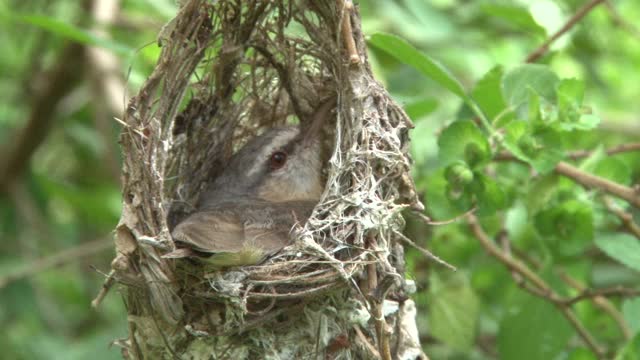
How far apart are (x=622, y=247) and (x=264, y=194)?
162cm

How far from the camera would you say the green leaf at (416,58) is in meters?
3.61

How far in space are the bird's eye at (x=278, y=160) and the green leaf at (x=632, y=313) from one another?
1576 millimetres

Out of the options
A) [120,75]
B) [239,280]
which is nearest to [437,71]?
[239,280]

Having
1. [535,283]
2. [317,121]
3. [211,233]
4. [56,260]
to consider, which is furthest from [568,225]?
[56,260]

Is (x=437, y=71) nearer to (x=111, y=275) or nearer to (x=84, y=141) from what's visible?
(x=111, y=275)

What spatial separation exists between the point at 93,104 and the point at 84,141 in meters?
1.05

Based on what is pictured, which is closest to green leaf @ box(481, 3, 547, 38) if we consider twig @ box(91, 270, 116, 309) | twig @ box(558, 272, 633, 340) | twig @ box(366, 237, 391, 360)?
twig @ box(558, 272, 633, 340)

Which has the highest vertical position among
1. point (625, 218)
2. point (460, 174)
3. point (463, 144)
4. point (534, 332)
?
point (463, 144)

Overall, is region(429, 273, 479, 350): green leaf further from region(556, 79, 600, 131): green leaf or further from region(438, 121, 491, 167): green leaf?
region(556, 79, 600, 131): green leaf

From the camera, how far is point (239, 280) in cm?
349

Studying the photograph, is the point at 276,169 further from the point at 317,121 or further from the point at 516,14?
the point at 516,14

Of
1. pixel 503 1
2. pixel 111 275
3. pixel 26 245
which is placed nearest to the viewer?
pixel 111 275

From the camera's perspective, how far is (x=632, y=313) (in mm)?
3945

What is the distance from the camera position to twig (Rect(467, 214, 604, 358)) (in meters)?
4.00
